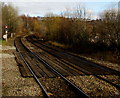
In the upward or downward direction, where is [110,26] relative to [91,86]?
upward

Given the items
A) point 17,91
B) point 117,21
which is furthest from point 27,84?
point 117,21

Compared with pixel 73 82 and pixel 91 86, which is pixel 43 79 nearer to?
pixel 73 82

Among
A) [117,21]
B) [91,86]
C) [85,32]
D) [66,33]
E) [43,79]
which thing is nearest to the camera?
[91,86]

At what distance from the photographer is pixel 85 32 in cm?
2411

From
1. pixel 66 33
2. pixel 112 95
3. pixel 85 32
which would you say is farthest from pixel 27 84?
pixel 66 33

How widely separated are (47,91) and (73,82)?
1736 mm

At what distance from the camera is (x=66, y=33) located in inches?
1240

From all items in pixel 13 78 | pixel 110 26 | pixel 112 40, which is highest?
pixel 110 26

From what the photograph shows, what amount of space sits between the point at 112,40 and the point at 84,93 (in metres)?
12.9

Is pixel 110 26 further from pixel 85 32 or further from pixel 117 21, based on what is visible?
pixel 85 32

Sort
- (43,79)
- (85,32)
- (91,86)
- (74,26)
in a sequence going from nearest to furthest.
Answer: (91,86)
(43,79)
(85,32)
(74,26)

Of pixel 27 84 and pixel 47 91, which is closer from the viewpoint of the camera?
pixel 47 91

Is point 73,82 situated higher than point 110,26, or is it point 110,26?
point 110,26

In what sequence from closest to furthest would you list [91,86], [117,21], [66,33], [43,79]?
[91,86], [43,79], [117,21], [66,33]
